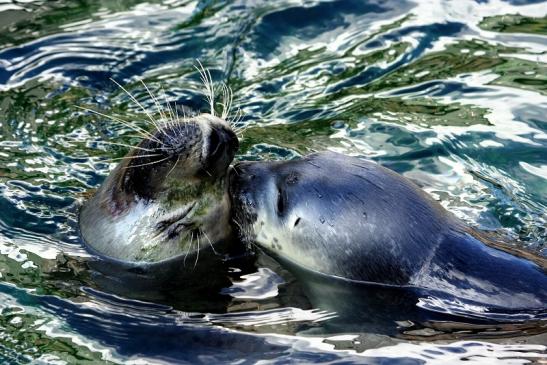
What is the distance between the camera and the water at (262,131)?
474 cm

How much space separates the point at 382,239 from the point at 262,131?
7.65 feet

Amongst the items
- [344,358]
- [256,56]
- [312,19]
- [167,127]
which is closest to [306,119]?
[256,56]

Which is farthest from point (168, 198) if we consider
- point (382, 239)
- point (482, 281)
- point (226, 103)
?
point (226, 103)

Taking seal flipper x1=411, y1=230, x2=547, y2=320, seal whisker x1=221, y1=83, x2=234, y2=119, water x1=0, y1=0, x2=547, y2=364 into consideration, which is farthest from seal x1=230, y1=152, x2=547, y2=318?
seal whisker x1=221, y1=83, x2=234, y2=119

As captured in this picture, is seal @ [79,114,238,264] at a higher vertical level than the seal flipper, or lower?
higher

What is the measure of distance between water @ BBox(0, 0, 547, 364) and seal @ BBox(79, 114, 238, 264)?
19 cm

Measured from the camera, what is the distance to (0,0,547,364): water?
474cm

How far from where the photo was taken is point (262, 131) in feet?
23.6

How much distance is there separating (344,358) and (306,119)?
3141mm

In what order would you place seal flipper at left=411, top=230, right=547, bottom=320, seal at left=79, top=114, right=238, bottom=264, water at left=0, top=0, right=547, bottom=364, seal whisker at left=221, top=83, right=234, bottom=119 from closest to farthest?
1. water at left=0, top=0, right=547, bottom=364
2. seal flipper at left=411, top=230, right=547, bottom=320
3. seal at left=79, top=114, right=238, bottom=264
4. seal whisker at left=221, top=83, right=234, bottom=119

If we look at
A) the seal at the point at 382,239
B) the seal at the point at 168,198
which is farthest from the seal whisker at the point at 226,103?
the seal at the point at 382,239

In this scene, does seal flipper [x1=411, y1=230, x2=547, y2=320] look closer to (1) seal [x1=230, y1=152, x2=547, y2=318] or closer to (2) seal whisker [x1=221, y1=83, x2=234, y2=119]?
(1) seal [x1=230, y1=152, x2=547, y2=318]

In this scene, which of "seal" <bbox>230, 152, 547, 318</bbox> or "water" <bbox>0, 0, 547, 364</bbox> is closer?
"water" <bbox>0, 0, 547, 364</bbox>

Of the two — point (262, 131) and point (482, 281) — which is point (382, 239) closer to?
point (482, 281)
